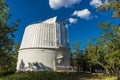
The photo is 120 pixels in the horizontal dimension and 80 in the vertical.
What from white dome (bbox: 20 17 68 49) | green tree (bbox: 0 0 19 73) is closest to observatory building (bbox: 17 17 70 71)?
white dome (bbox: 20 17 68 49)

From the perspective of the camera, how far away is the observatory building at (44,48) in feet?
117

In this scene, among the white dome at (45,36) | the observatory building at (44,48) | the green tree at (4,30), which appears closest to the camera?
the green tree at (4,30)

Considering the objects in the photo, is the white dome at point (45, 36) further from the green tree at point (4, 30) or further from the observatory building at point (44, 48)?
the green tree at point (4, 30)

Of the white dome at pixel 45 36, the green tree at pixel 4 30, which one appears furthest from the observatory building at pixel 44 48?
the green tree at pixel 4 30

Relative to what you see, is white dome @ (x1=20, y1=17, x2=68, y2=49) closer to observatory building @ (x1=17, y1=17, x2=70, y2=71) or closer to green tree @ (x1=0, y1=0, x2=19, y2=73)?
observatory building @ (x1=17, y1=17, x2=70, y2=71)

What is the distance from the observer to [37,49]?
36.1 meters

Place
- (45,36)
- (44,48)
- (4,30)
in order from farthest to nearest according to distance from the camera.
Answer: (45,36)
(44,48)
(4,30)

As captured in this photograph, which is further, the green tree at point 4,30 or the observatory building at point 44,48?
the observatory building at point 44,48

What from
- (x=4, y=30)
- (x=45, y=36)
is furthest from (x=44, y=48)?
(x=4, y=30)

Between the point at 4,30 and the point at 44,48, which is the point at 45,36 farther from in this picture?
the point at 4,30

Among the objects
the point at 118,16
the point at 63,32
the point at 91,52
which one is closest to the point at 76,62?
the point at 91,52

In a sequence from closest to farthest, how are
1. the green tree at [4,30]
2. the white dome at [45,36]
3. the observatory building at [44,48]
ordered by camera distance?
1. the green tree at [4,30]
2. the observatory building at [44,48]
3. the white dome at [45,36]

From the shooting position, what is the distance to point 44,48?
36.0m

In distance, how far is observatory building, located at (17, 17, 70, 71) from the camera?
35.7 metres
